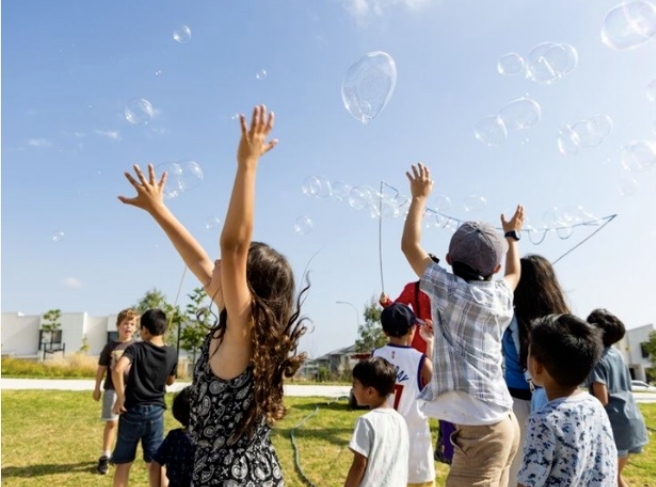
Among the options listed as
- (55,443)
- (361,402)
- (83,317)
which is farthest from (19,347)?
(361,402)

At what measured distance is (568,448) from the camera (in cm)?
180

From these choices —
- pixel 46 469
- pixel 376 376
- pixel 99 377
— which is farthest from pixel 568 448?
pixel 46 469

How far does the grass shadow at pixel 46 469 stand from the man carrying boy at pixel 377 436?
4040 mm

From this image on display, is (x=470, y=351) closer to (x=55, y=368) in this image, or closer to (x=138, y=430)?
(x=138, y=430)

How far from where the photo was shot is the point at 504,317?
7.96 ft

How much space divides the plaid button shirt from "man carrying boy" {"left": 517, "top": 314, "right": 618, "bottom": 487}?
24 centimetres

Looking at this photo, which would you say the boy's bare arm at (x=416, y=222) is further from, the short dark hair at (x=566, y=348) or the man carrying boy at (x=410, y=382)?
the man carrying boy at (x=410, y=382)

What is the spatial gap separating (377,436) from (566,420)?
1.19 m

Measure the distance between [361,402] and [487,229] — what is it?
52.7 inches

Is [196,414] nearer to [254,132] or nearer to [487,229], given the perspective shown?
[254,132]

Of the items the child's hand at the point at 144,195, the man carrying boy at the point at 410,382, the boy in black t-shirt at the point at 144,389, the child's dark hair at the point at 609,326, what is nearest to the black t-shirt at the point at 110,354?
the boy in black t-shirt at the point at 144,389

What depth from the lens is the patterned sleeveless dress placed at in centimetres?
173

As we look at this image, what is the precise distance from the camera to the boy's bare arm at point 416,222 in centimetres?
241

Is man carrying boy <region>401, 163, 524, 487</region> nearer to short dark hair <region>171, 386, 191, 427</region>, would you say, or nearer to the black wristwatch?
the black wristwatch
